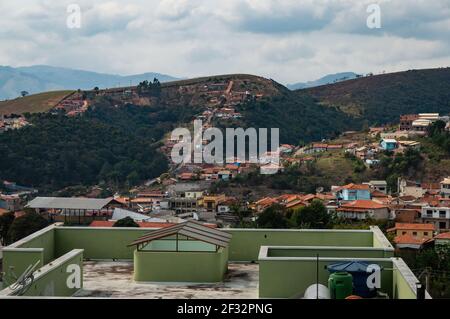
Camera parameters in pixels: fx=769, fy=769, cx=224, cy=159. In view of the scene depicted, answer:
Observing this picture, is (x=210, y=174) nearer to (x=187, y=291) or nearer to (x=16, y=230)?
(x=16, y=230)

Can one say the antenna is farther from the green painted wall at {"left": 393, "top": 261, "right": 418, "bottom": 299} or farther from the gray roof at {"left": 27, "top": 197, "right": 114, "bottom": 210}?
the gray roof at {"left": 27, "top": 197, "right": 114, "bottom": 210}

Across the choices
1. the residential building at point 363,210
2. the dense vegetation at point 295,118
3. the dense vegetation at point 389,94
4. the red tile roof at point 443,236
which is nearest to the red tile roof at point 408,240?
the red tile roof at point 443,236

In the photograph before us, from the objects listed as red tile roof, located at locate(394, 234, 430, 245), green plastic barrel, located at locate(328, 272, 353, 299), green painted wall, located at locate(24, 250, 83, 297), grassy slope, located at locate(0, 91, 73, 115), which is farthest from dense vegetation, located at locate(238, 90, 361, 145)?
green plastic barrel, located at locate(328, 272, 353, 299)

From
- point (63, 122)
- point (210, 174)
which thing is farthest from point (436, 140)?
point (63, 122)

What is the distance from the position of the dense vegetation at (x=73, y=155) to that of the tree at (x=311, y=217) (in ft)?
74.2

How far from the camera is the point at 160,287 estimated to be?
5117 mm

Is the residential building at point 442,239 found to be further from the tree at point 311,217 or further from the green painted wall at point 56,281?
the green painted wall at point 56,281

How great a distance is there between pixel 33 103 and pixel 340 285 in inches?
2779

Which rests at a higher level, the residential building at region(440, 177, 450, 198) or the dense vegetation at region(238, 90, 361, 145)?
the dense vegetation at region(238, 90, 361, 145)

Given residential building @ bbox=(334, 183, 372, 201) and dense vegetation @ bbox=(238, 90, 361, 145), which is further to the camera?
dense vegetation @ bbox=(238, 90, 361, 145)

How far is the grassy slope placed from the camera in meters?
69.4

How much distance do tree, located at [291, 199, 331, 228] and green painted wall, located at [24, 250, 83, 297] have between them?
21.0m

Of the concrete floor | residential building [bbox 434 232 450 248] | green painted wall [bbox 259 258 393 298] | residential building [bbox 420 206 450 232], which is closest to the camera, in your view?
green painted wall [bbox 259 258 393 298]

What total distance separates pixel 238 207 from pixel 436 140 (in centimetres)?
1671
